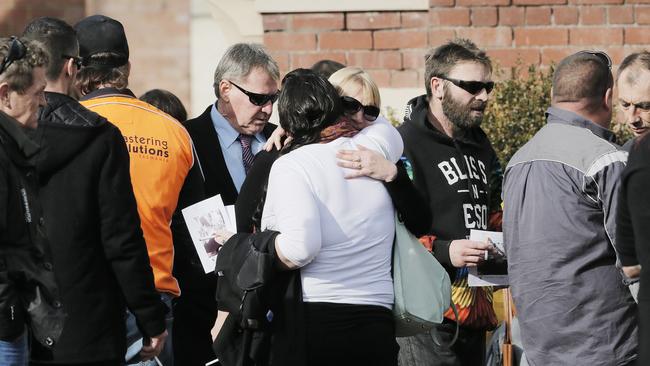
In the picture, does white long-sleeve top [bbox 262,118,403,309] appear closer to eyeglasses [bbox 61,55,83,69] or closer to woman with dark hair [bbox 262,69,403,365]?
woman with dark hair [bbox 262,69,403,365]

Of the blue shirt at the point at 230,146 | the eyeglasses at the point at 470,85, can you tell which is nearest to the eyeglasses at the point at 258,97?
the blue shirt at the point at 230,146

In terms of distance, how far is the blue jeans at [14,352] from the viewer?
4223 mm

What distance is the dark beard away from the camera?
629 cm

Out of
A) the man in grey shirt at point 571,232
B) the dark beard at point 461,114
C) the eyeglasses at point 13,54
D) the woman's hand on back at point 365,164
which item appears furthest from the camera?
the dark beard at point 461,114

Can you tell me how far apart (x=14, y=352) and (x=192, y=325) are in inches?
71.4

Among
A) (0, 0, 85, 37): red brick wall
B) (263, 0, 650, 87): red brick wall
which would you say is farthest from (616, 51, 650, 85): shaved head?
(0, 0, 85, 37): red brick wall

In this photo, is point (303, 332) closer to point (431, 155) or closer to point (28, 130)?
point (28, 130)

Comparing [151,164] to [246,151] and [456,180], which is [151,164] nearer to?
[246,151]

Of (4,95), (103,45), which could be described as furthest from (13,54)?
(103,45)

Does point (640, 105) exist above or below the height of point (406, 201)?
above

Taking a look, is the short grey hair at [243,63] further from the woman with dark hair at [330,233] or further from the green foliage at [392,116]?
the green foliage at [392,116]

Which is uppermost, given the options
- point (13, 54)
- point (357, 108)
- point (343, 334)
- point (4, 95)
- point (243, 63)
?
point (13, 54)

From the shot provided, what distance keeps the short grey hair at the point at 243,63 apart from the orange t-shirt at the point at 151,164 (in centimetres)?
80

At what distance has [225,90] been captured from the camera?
20.3 feet
